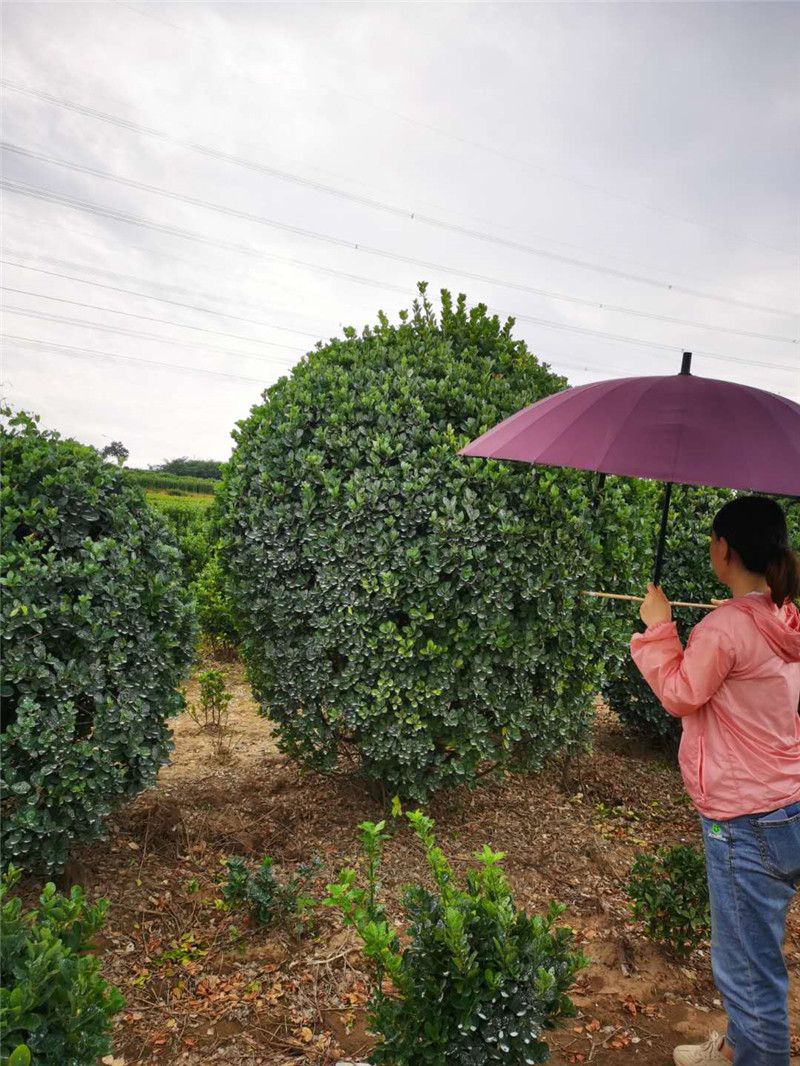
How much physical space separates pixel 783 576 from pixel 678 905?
1907 millimetres

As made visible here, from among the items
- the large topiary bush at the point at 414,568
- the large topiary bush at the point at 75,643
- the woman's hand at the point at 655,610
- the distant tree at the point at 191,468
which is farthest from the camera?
the distant tree at the point at 191,468

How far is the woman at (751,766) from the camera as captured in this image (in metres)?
2.70

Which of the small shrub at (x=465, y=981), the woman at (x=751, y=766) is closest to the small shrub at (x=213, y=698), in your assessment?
the small shrub at (x=465, y=981)

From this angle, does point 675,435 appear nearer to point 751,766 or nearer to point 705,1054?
point 751,766

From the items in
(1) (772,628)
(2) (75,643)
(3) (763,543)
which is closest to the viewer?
(1) (772,628)

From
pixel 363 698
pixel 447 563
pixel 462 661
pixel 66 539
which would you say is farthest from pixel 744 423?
pixel 66 539

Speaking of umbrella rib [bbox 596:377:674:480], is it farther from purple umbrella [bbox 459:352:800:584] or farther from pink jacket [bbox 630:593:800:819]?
pink jacket [bbox 630:593:800:819]

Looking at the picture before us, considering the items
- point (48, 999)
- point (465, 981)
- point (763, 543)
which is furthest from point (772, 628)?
point (48, 999)

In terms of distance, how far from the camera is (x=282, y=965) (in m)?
Result: 3.64

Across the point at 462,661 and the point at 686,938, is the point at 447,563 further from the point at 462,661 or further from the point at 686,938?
the point at 686,938

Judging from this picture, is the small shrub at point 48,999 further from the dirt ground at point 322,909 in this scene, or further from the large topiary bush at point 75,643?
the large topiary bush at point 75,643

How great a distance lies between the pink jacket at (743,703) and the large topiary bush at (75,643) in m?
2.52

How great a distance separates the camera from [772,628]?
8.87 feet

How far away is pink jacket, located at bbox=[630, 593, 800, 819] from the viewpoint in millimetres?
2699
